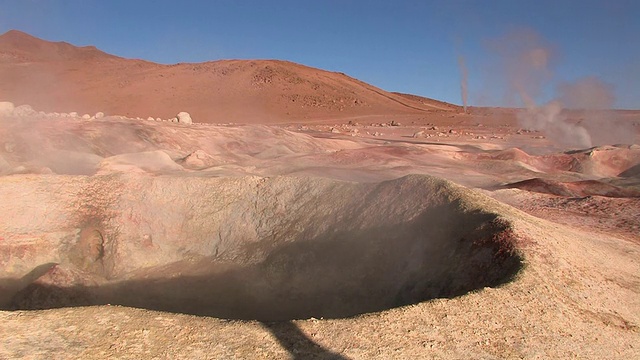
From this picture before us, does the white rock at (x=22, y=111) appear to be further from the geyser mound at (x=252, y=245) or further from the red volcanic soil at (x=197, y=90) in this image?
the red volcanic soil at (x=197, y=90)

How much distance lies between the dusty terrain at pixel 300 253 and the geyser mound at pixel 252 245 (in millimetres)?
29

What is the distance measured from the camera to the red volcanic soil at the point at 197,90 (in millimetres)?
50156

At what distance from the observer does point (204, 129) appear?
2011 cm

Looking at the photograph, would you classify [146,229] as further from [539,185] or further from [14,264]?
[539,185]

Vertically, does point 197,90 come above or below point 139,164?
above

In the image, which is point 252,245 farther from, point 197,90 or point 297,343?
point 197,90

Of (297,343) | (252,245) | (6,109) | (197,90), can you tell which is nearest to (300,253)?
→ (252,245)

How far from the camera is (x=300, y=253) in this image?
8461 mm

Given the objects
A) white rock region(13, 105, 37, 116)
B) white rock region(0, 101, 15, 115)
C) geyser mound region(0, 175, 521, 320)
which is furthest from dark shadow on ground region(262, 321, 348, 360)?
white rock region(13, 105, 37, 116)

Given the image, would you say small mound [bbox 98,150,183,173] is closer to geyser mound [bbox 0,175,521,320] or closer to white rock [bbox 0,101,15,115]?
geyser mound [bbox 0,175,521,320]

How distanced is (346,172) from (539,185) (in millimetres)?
4983

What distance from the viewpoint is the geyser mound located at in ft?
21.3

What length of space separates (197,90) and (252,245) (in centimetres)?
5152

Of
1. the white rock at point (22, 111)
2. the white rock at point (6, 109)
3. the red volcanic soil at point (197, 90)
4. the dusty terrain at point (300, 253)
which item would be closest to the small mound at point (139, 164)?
the dusty terrain at point (300, 253)
